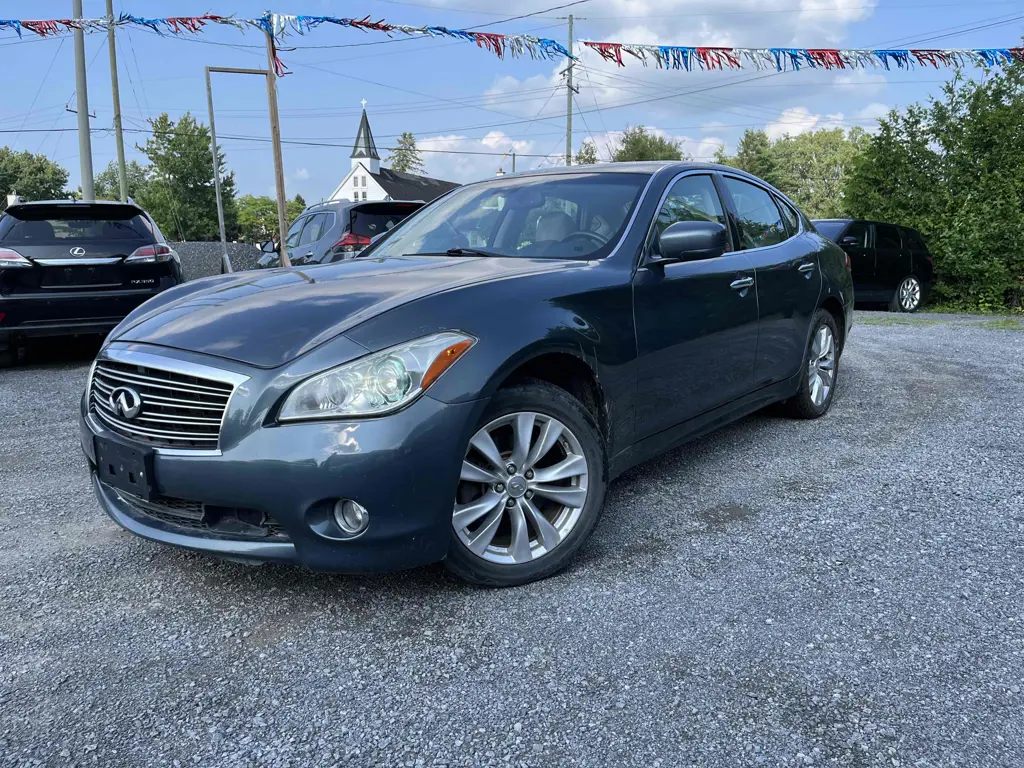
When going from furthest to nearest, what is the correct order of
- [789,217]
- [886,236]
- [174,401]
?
[886,236] → [789,217] → [174,401]

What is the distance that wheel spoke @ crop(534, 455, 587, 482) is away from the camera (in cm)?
278

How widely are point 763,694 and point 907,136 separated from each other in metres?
15.0

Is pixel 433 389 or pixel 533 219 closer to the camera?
pixel 433 389

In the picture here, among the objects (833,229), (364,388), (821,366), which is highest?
(833,229)

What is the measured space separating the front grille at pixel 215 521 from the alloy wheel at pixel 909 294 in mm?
13087

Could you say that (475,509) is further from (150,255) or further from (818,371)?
(150,255)

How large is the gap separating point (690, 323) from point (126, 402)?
2.30 metres

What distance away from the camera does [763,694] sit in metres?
2.13

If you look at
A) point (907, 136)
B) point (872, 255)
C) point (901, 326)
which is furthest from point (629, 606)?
point (907, 136)

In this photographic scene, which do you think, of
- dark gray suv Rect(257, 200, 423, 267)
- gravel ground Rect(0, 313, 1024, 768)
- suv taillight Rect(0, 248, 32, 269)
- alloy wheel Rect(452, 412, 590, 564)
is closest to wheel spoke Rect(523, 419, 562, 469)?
alloy wheel Rect(452, 412, 590, 564)

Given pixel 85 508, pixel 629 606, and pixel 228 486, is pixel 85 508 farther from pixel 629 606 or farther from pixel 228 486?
pixel 629 606

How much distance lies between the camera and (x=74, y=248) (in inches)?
274

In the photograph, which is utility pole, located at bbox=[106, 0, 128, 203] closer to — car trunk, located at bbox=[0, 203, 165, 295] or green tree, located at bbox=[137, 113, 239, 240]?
car trunk, located at bbox=[0, 203, 165, 295]

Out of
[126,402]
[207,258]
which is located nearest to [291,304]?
[126,402]
